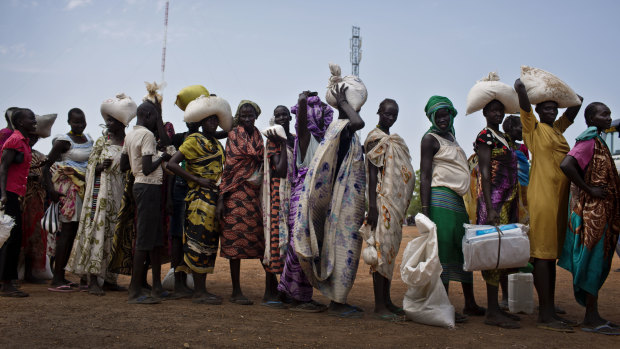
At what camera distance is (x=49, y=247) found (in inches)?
308

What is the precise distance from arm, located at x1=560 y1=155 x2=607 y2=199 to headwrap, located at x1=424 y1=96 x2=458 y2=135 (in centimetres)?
109

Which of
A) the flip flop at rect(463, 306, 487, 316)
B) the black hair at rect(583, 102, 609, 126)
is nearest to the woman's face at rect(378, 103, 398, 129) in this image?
the black hair at rect(583, 102, 609, 126)

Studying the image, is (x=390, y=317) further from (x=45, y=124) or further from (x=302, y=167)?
(x=45, y=124)

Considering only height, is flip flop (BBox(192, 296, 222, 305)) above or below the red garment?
below

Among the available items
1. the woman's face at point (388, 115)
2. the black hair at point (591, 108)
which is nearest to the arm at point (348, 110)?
the woman's face at point (388, 115)

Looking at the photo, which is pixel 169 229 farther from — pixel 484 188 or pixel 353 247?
pixel 484 188

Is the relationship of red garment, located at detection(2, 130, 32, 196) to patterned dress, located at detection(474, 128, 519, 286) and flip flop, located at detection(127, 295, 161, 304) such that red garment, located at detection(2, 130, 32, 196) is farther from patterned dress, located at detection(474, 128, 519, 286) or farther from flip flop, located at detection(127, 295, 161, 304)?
patterned dress, located at detection(474, 128, 519, 286)

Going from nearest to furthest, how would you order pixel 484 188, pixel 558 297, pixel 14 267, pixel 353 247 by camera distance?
pixel 484 188
pixel 353 247
pixel 14 267
pixel 558 297

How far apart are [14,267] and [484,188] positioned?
16.3 feet

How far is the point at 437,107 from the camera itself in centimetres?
537

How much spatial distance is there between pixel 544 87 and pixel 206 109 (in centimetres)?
346

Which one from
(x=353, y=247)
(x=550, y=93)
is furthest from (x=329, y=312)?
(x=550, y=93)

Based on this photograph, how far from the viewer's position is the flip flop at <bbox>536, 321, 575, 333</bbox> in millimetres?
4827

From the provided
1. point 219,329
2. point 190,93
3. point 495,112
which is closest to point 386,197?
point 495,112
